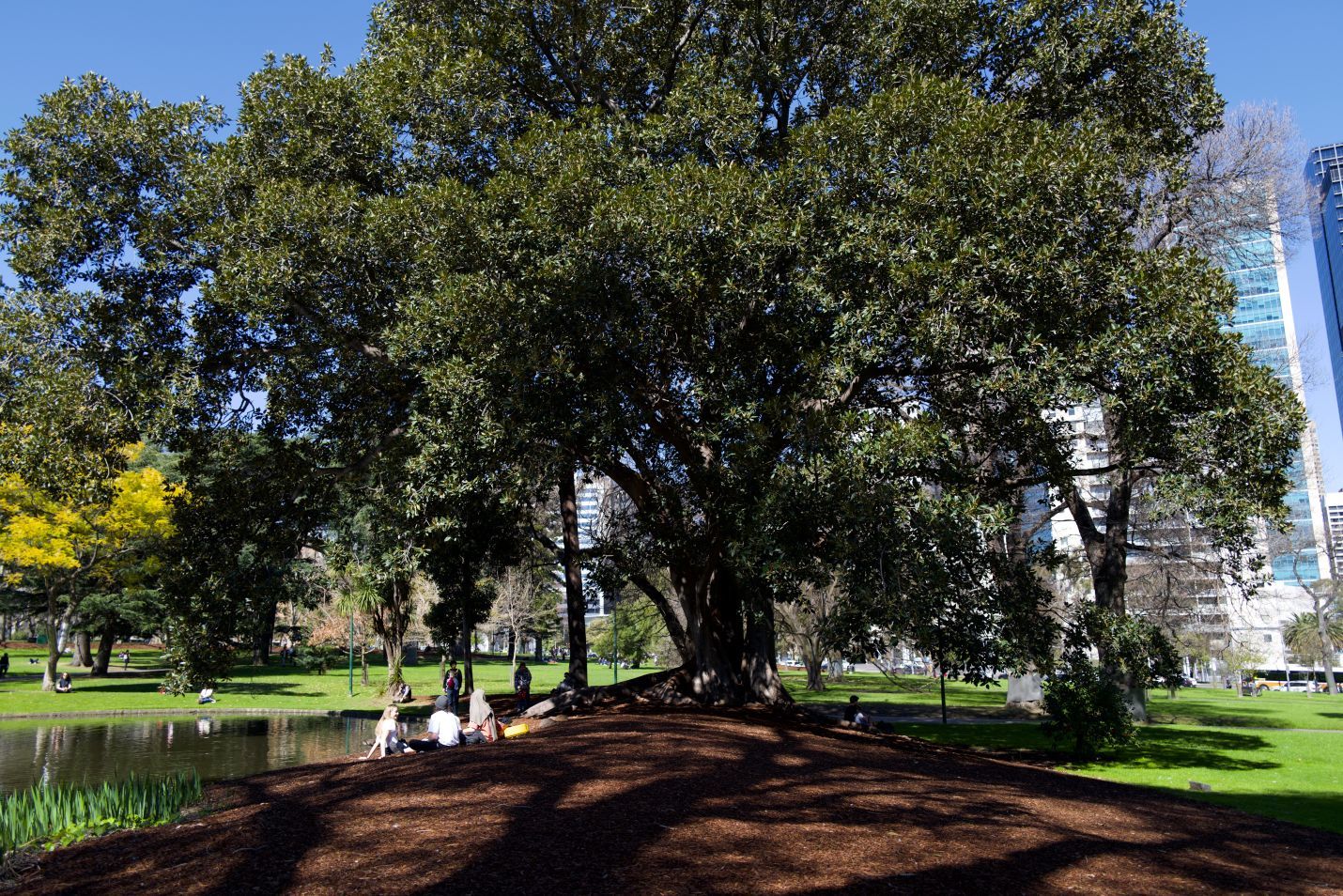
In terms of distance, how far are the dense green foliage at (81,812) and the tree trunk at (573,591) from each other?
12.4 meters

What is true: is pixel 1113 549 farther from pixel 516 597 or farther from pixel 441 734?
pixel 516 597

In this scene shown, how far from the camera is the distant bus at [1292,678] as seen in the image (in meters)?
72.2

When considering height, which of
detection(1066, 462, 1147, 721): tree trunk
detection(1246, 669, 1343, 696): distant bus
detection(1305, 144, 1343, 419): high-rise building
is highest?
detection(1305, 144, 1343, 419): high-rise building

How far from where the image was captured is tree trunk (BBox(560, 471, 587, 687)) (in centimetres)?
2289

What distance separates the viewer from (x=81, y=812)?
9.29 metres

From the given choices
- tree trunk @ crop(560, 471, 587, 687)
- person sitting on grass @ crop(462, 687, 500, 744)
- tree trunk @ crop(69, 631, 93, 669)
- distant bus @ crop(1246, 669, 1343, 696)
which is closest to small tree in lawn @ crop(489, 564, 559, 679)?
tree trunk @ crop(69, 631, 93, 669)

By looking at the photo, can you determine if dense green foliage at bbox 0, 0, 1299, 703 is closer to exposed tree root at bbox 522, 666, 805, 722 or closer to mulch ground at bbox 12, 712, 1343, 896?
exposed tree root at bbox 522, 666, 805, 722

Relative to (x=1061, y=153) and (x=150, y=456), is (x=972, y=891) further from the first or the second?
(x=150, y=456)

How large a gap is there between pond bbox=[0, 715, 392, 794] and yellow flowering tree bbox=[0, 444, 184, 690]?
8.54 meters

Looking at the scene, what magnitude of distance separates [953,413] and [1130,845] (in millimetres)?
7593

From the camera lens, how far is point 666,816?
795cm

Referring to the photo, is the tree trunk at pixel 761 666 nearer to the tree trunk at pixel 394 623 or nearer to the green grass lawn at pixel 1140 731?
the green grass lawn at pixel 1140 731

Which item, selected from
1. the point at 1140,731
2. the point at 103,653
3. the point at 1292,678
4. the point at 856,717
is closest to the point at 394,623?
the point at 103,653

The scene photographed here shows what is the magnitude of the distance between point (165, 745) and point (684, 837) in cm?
1920
